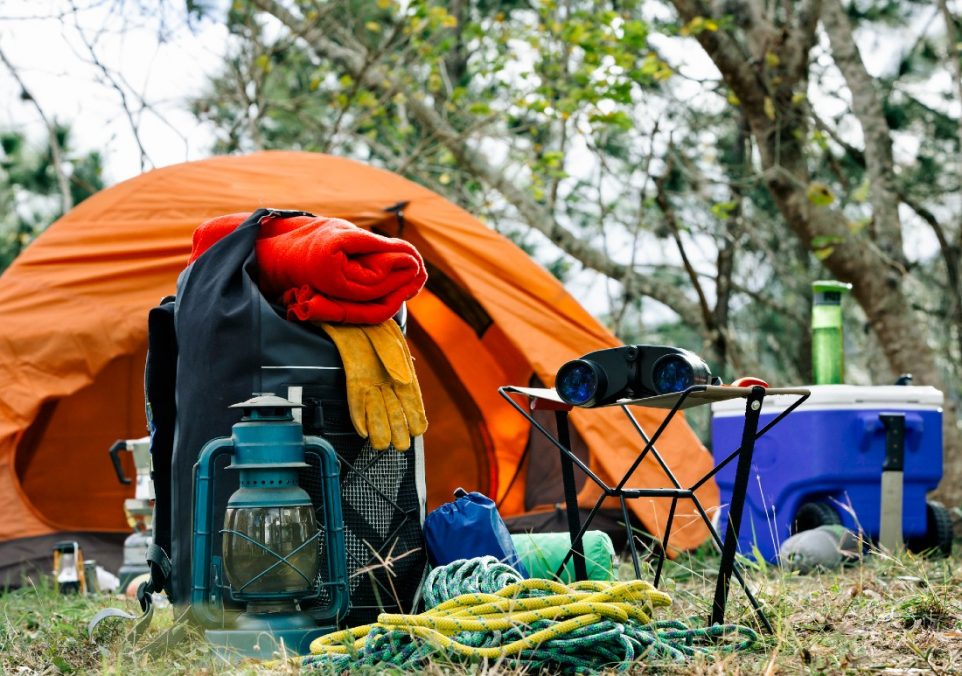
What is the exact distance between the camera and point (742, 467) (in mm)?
2043

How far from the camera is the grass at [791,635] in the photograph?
175 centimetres

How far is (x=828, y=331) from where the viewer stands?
3.59 metres

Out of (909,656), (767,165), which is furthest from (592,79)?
(909,656)

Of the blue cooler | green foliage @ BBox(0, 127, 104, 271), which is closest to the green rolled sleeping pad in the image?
the blue cooler

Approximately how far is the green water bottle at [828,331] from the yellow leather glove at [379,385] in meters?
1.69

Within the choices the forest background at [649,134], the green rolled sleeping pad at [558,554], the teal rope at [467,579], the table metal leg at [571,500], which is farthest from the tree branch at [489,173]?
the teal rope at [467,579]

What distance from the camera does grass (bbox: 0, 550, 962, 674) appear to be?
68.8 inches

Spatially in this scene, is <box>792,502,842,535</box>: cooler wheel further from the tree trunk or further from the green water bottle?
the tree trunk

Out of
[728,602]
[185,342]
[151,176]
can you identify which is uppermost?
[151,176]

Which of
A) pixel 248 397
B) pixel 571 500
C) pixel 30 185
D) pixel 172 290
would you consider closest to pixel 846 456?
pixel 571 500

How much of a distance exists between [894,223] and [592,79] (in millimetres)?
1758

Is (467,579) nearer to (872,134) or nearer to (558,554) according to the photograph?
(558,554)

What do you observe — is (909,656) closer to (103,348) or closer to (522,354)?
(522,354)

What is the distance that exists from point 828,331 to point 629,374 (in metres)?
1.69
